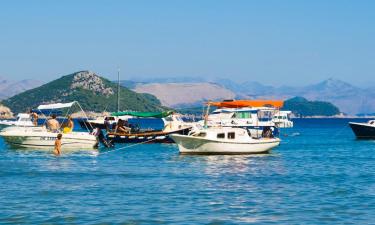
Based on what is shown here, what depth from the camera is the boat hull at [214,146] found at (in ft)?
207

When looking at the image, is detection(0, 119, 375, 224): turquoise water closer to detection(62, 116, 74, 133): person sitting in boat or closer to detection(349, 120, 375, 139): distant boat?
detection(62, 116, 74, 133): person sitting in boat

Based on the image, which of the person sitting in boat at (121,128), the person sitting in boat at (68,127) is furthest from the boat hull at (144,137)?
the person sitting in boat at (68,127)

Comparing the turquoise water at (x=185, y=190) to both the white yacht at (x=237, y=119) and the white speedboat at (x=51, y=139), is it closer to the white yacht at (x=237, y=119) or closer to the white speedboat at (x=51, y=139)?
the white speedboat at (x=51, y=139)

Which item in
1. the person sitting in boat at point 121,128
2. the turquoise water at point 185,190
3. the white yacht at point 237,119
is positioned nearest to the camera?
the turquoise water at point 185,190

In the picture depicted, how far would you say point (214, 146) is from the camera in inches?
2485

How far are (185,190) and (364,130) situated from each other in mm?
71363

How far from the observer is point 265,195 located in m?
36.9

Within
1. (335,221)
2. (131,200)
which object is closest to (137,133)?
(131,200)

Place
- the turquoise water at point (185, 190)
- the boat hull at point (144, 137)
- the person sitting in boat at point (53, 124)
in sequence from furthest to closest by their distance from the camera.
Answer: the boat hull at point (144, 137) < the person sitting in boat at point (53, 124) < the turquoise water at point (185, 190)

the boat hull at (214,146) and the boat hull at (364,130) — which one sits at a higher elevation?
the boat hull at (364,130)

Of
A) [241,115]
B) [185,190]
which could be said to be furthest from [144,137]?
[241,115]

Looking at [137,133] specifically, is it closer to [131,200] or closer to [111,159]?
[111,159]

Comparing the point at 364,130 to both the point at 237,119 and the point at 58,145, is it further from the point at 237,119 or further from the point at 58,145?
the point at 58,145

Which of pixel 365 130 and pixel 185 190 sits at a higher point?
pixel 365 130
